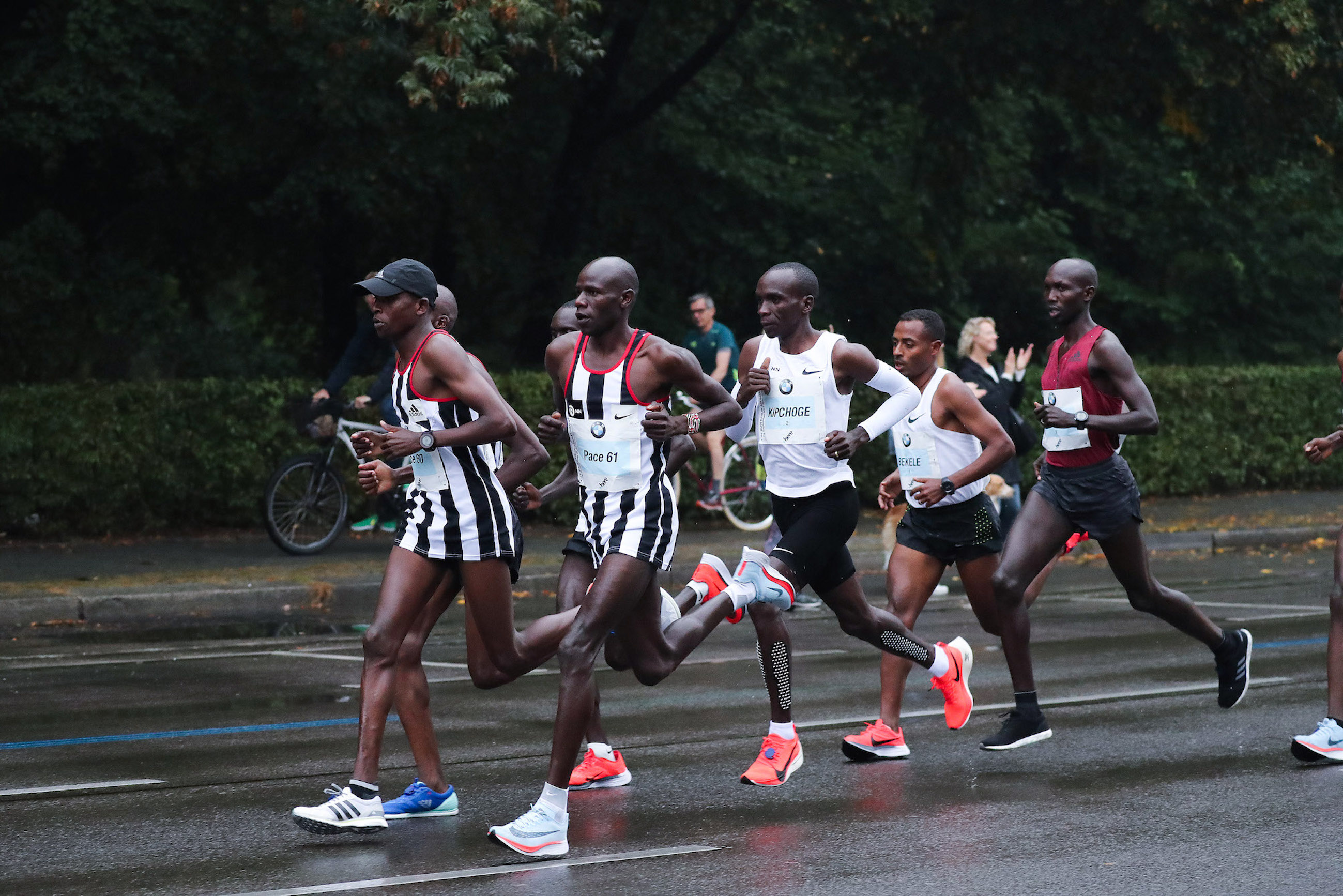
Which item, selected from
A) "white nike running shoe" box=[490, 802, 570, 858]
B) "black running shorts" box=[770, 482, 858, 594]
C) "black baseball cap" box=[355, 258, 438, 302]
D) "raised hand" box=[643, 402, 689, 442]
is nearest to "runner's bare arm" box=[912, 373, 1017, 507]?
"black running shorts" box=[770, 482, 858, 594]

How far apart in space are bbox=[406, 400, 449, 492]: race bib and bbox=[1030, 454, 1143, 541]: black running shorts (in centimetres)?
267

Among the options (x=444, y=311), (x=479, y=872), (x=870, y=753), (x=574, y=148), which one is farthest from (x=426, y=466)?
(x=574, y=148)

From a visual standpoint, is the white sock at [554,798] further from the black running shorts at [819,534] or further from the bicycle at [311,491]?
the bicycle at [311,491]

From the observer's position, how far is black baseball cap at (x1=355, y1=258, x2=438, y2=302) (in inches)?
251

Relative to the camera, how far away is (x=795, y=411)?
24.1ft

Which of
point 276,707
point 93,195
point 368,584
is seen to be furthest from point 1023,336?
point 276,707

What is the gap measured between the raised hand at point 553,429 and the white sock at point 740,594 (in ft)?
2.78

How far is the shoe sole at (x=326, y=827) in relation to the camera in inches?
236

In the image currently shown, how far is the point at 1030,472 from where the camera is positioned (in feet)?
68.4

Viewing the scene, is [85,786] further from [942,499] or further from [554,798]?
[942,499]

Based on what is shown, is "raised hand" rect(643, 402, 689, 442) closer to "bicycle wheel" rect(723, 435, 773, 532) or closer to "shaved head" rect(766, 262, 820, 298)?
"shaved head" rect(766, 262, 820, 298)

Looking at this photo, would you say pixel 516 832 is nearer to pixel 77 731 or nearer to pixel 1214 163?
pixel 77 731

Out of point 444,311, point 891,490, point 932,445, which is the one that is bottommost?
point 891,490

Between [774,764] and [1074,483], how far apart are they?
186 centimetres
